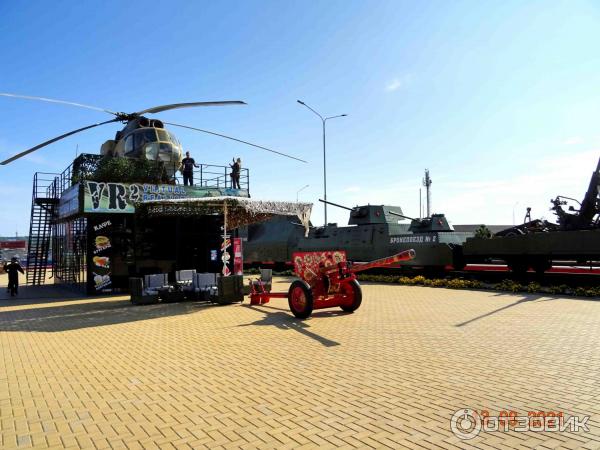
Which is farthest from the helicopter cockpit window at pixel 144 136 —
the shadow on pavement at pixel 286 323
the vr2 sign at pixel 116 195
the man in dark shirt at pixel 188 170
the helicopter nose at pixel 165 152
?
the shadow on pavement at pixel 286 323

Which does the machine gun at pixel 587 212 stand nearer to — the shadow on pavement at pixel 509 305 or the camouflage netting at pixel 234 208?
the shadow on pavement at pixel 509 305

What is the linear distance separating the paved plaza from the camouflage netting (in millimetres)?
3477

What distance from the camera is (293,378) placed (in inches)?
232

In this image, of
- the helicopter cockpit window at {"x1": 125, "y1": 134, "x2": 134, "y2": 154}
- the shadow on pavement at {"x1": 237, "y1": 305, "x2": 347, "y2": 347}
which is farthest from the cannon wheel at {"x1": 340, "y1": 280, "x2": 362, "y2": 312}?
the helicopter cockpit window at {"x1": 125, "y1": 134, "x2": 134, "y2": 154}

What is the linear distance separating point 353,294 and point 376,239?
1108 cm

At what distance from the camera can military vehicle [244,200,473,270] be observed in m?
19.7

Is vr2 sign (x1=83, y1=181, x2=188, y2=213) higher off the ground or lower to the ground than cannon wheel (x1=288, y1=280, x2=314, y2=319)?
higher

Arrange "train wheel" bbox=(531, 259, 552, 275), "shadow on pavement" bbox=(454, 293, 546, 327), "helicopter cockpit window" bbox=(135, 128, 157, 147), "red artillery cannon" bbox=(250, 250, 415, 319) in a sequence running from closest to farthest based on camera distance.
→ "shadow on pavement" bbox=(454, 293, 546, 327) < "red artillery cannon" bbox=(250, 250, 415, 319) < "train wheel" bbox=(531, 259, 552, 275) < "helicopter cockpit window" bbox=(135, 128, 157, 147)

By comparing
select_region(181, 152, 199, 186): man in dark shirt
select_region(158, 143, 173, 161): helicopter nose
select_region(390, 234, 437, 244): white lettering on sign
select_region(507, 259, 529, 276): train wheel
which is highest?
select_region(158, 143, 173, 161): helicopter nose

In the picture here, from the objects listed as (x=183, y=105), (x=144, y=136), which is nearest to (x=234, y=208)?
(x=183, y=105)

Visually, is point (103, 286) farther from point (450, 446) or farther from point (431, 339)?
point (450, 446)

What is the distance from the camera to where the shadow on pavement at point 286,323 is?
27.1ft

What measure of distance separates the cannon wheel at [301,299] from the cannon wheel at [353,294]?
1159 mm

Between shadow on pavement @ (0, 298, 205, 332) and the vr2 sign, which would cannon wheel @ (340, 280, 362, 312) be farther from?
the vr2 sign
